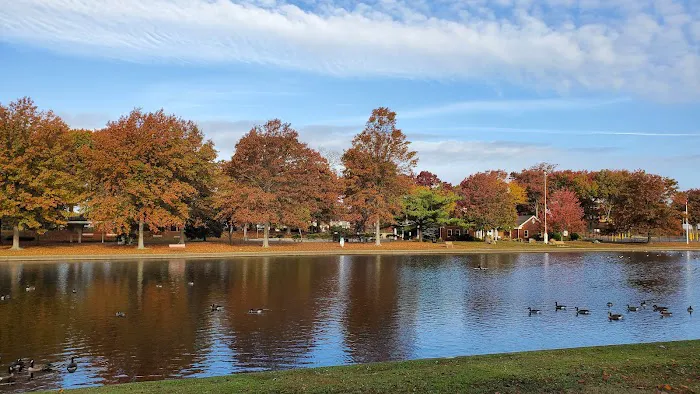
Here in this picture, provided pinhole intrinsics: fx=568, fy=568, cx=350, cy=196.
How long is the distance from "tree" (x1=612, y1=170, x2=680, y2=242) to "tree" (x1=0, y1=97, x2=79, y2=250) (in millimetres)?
74679

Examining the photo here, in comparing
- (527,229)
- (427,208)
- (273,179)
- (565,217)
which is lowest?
(527,229)

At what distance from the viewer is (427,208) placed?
3095 inches

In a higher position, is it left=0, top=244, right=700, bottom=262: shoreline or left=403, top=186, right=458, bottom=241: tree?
left=403, top=186, right=458, bottom=241: tree

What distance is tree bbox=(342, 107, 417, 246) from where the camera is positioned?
68744mm

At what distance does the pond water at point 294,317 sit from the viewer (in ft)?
50.7

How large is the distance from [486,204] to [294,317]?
63037 millimetres

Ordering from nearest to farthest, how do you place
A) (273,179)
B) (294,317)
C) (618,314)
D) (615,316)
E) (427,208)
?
(294,317), (615,316), (618,314), (273,179), (427,208)

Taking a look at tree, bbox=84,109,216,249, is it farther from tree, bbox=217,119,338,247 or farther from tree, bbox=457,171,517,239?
tree, bbox=457,171,517,239

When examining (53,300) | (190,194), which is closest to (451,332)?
(53,300)

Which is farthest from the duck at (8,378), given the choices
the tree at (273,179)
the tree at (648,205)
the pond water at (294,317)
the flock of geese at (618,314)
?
the tree at (648,205)

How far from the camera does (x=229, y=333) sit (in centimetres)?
1847

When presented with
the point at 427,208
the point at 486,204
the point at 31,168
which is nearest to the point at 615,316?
the point at 31,168

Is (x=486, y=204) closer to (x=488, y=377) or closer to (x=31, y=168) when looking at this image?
(x=31, y=168)

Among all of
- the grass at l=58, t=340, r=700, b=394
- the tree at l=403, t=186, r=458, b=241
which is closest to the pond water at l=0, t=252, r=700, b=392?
the grass at l=58, t=340, r=700, b=394
